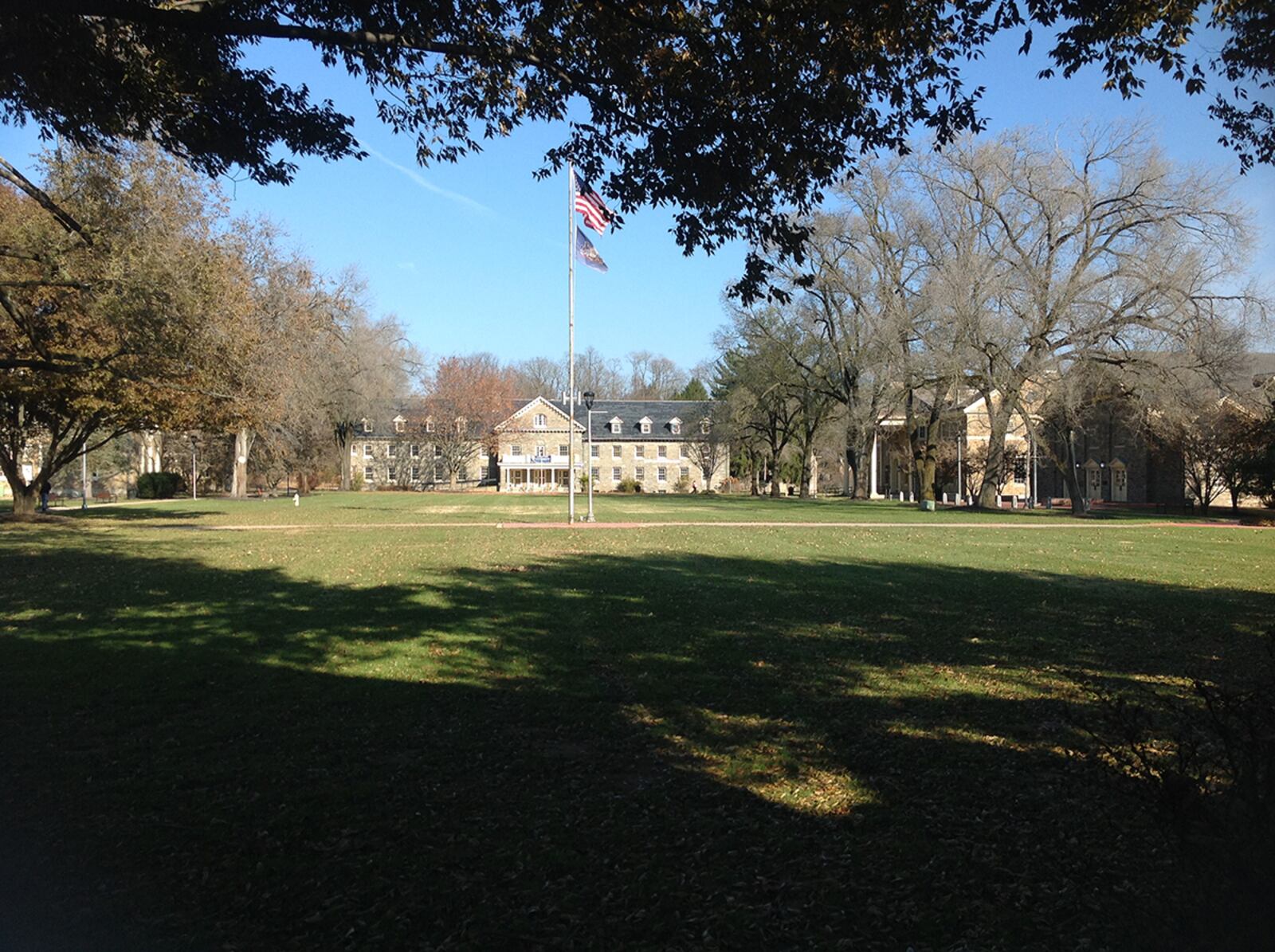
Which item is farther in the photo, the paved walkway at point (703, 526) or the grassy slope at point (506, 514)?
the grassy slope at point (506, 514)

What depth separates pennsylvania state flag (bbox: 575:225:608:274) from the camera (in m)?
26.2

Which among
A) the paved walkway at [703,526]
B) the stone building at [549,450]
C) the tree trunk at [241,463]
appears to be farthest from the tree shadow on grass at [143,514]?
the stone building at [549,450]

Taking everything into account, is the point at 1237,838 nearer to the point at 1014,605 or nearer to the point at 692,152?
the point at 692,152

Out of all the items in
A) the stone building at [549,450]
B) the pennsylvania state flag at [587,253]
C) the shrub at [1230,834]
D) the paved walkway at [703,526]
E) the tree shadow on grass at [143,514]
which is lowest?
the paved walkway at [703,526]

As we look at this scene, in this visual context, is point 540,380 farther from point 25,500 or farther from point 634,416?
point 25,500

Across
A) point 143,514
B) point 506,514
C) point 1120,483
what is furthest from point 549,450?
point 143,514

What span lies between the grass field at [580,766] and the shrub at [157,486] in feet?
153

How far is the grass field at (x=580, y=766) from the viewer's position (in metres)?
3.67

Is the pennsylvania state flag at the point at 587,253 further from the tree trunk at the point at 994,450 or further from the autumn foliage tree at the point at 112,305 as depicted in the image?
the tree trunk at the point at 994,450

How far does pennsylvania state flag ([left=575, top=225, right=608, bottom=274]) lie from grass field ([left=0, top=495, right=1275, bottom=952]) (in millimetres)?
14638

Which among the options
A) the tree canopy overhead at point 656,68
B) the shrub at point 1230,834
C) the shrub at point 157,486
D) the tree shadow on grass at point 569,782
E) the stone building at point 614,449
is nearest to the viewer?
the shrub at point 1230,834

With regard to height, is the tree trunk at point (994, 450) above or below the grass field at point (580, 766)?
above

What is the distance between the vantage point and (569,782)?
530 centimetres

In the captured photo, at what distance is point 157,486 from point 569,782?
58.4m
